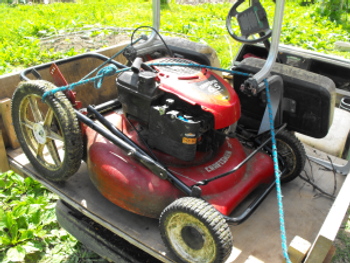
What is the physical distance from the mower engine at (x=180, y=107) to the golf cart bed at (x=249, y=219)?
1.12ft

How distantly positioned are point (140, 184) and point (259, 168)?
547 millimetres

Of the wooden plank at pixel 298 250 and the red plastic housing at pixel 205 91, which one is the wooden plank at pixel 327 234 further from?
the red plastic housing at pixel 205 91

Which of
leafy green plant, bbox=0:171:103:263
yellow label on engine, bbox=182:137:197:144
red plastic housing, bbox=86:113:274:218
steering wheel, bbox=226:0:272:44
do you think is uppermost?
steering wheel, bbox=226:0:272:44

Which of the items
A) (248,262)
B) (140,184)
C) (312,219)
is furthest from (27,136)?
(312,219)

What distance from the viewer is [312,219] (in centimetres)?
163

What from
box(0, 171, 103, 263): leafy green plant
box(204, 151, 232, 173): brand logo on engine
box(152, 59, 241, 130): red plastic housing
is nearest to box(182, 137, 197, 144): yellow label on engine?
box(152, 59, 241, 130): red plastic housing

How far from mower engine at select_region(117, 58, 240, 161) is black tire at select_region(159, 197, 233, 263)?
250 mm

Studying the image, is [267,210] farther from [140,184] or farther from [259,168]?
[140,184]

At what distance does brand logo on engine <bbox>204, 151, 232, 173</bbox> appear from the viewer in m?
1.58

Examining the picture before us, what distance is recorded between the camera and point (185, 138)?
4.65ft

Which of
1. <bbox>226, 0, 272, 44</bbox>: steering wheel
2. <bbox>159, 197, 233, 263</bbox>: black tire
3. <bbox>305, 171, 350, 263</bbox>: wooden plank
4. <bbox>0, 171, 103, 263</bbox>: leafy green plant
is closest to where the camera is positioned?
<bbox>305, 171, 350, 263</bbox>: wooden plank

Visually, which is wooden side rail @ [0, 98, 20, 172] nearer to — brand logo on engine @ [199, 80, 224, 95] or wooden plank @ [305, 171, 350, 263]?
brand logo on engine @ [199, 80, 224, 95]

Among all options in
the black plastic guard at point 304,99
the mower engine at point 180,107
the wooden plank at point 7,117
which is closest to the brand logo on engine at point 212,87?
the mower engine at point 180,107

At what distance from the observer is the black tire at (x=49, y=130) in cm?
153
